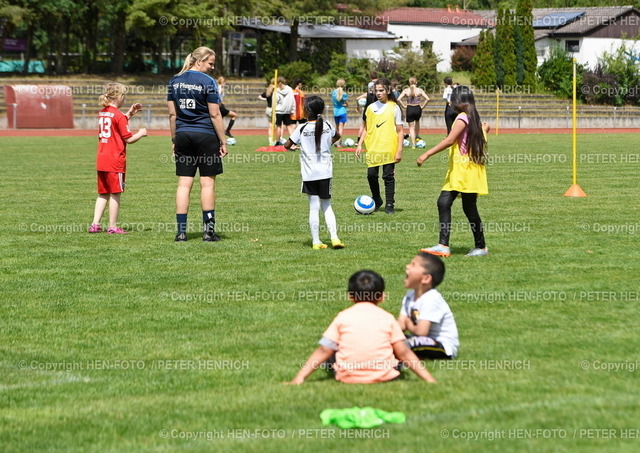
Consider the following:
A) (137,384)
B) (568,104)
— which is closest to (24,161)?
(137,384)

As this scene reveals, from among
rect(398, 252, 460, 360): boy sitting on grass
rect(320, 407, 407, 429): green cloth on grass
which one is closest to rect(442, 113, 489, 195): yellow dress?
rect(398, 252, 460, 360): boy sitting on grass

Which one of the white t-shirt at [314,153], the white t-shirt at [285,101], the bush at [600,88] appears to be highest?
the bush at [600,88]

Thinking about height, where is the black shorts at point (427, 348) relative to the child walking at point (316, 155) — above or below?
below

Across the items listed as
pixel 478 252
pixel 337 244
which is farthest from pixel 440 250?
pixel 337 244

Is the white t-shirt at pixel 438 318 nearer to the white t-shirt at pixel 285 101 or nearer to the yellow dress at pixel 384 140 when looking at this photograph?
the yellow dress at pixel 384 140

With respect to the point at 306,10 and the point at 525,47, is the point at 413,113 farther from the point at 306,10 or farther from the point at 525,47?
the point at 525,47

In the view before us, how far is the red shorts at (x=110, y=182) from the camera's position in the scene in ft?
41.8

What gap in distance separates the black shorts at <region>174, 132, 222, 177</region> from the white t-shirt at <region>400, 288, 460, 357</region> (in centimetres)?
548

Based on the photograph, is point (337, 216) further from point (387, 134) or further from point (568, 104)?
point (568, 104)

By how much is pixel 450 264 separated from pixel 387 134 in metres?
4.76

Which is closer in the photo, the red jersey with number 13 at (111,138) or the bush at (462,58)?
the red jersey with number 13 at (111,138)

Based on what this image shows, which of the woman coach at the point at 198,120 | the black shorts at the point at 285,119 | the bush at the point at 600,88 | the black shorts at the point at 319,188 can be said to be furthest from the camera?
the bush at the point at 600,88

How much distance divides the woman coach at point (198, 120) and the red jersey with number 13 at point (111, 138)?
112cm

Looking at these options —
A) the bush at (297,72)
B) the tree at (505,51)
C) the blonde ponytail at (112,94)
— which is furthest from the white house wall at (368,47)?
the blonde ponytail at (112,94)
